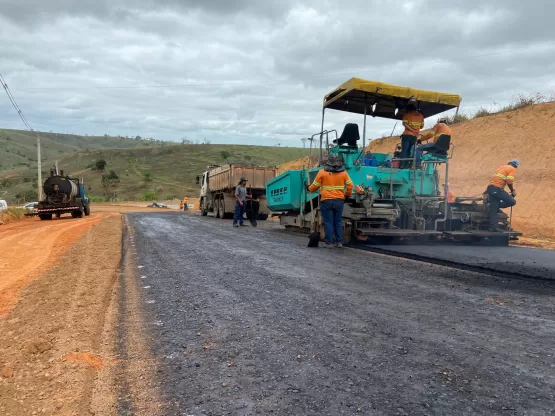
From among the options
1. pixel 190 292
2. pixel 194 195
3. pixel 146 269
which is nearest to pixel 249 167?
pixel 146 269

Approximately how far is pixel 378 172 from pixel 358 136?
3.46 feet

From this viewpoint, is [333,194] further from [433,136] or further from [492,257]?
[492,257]

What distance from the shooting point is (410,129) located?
9.56 m

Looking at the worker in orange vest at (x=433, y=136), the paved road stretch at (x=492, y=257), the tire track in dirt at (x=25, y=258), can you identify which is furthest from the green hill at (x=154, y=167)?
the paved road stretch at (x=492, y=257)

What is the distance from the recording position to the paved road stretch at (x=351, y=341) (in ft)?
7.93

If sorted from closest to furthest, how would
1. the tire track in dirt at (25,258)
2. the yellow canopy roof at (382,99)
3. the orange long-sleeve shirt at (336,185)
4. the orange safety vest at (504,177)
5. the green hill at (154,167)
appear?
the tire track in dirt at (25,258) < the orange long-sleeve shirt at (336,185) < the yellow canopy roof at (382,99) < the orange safety vest at (504,177) < the green hill at (154,167)

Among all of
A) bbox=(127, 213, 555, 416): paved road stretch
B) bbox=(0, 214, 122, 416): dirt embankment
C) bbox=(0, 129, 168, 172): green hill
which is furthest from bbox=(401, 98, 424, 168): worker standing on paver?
bbox=(0, 129, 168, 172): green hill

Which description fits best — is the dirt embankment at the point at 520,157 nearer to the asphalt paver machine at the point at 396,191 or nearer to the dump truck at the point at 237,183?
the asphalt paver machine at the point at 396,191

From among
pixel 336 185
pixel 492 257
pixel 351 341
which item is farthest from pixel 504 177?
pixel 351 341

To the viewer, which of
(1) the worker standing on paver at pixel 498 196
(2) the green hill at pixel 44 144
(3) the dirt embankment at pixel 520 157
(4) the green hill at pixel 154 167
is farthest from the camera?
(2) the green hill at pixel 44 144

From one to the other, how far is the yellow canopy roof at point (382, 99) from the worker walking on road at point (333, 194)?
158 centimetres

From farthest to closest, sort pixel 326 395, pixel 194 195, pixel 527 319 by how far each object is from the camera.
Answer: pixel 194 195
pixel 527 319
pixel 326 395

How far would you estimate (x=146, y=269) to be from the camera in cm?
632

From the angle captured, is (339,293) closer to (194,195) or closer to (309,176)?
(309,176)
